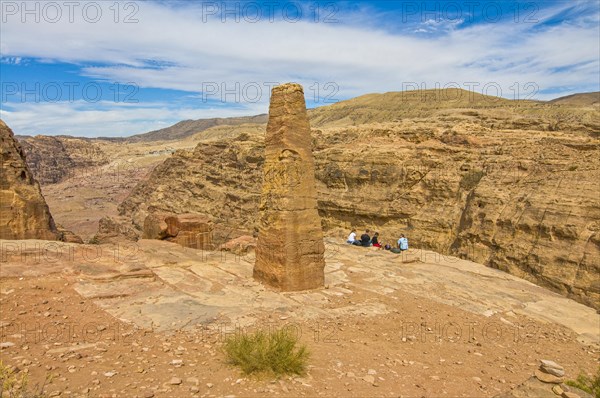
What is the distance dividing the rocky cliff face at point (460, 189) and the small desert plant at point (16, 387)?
13.6 meters

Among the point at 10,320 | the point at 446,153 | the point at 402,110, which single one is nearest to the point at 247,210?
the point at 446,153

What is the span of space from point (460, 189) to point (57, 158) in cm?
7789

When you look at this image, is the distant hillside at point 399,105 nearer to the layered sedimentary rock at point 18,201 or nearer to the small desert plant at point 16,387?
the layered sedimentary rock at point 18,201

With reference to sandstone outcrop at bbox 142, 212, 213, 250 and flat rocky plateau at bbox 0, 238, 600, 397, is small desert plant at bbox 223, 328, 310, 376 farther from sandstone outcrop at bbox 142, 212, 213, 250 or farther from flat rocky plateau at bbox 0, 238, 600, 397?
sandstone outcrop at bbox 142, 212, 213, 250

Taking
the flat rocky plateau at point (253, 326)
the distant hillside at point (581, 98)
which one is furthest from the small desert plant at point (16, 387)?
the distant hillside at point (581, 98)

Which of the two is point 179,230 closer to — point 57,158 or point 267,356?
point 267,356

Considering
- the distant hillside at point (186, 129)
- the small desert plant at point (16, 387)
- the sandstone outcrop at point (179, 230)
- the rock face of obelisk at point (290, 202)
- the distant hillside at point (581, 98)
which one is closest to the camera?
the small desert plant at point (16, 387)

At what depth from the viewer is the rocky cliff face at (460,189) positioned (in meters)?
14.2

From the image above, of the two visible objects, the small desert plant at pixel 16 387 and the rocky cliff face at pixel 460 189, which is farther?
the rocky cliff face at pixel 460 189

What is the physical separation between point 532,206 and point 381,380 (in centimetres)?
1303

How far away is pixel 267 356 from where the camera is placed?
212 inches

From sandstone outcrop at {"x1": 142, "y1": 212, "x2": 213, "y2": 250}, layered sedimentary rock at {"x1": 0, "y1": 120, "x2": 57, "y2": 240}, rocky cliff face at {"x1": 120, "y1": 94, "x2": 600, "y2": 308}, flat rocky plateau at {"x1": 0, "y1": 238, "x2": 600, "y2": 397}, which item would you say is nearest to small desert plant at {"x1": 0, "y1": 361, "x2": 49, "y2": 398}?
flat rocky plateau at {"x1": 0, "y1": 238, "x2": 600, "y2": 397}

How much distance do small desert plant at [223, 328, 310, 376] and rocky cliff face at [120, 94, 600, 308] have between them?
35.2 feet

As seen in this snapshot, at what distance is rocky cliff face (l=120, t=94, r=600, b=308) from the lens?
1420 cm
